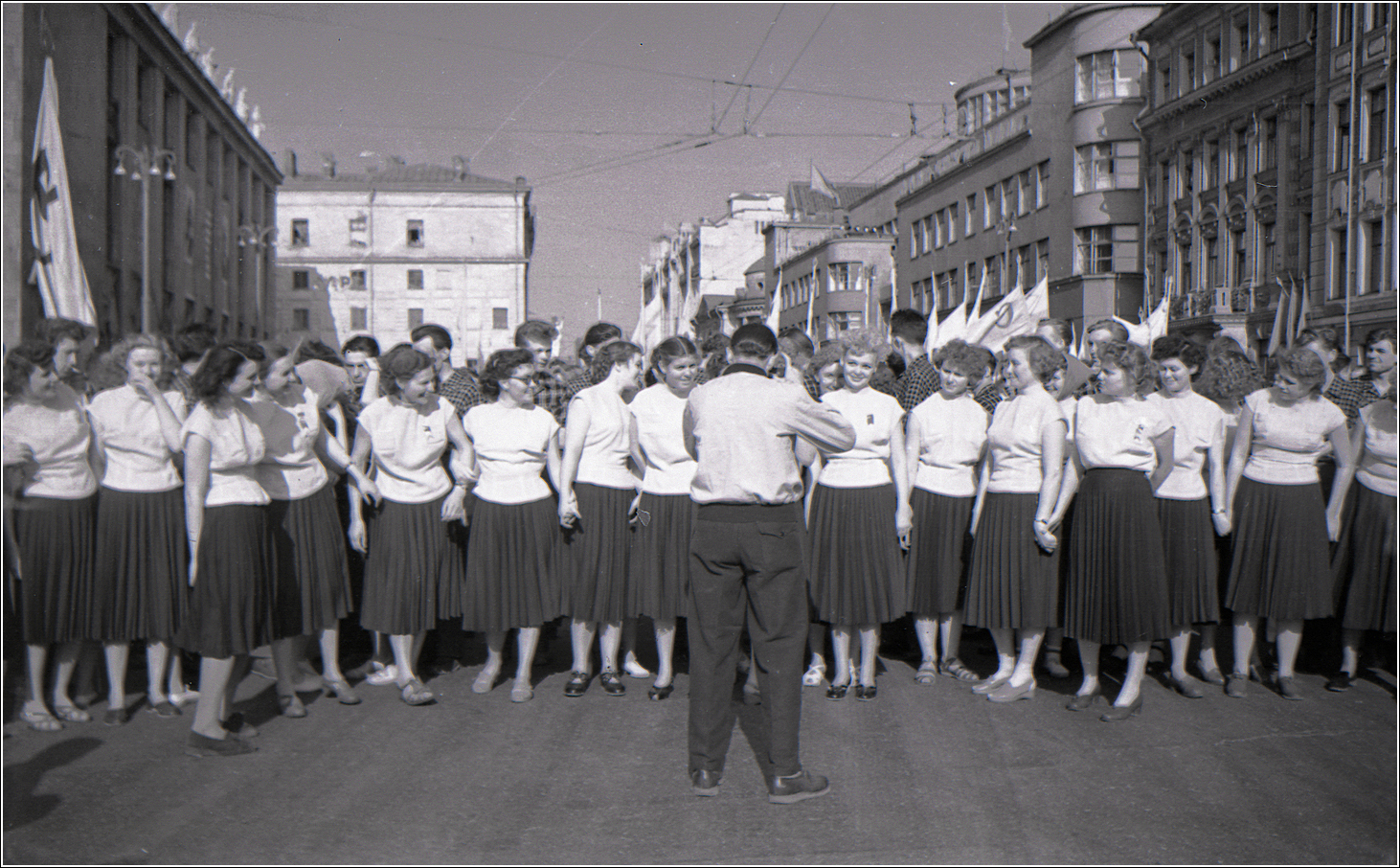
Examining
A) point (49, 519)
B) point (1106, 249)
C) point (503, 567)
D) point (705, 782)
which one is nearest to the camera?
point (49, 519)

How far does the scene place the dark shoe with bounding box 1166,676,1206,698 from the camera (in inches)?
253

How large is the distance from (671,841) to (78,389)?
2.40 meters

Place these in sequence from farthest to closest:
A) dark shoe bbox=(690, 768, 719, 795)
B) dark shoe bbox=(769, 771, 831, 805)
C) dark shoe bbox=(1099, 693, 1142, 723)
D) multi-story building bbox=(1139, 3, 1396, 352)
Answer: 1. multi-story building bbox=(1139, 3, 1396, 352)
2. dark shoe bbox=(1099, 693, 1142, 723)
3. dark shoe bbox=(690, 768, 719, 795)
4. dark shoe bbox=(769, 771, 831, 805)

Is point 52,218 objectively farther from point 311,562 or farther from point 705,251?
point 705,251

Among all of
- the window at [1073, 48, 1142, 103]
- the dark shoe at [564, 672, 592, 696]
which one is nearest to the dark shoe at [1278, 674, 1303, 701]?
the dark shoe at [564, 672, 592, 696]

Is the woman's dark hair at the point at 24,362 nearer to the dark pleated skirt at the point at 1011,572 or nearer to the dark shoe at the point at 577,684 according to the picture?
the dark shoe at the point at 577,684

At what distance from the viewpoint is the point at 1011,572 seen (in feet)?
21.5

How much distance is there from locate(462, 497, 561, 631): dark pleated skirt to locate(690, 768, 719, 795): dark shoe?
2.10m

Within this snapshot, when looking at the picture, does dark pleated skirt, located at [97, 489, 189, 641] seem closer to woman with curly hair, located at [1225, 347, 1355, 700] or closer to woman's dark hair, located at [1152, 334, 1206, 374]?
woman's dark hair, located at [1152, 334, 1206, 374]

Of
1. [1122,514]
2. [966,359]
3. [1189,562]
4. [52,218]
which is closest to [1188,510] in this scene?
[1189,562]

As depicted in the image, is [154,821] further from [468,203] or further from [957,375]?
[957,375]

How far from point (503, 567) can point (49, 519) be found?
3.27 m

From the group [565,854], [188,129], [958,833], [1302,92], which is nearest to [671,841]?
[565,854]

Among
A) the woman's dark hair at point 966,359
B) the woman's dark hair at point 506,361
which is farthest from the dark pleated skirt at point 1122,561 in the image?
the woman's dark hair at point 506,361
